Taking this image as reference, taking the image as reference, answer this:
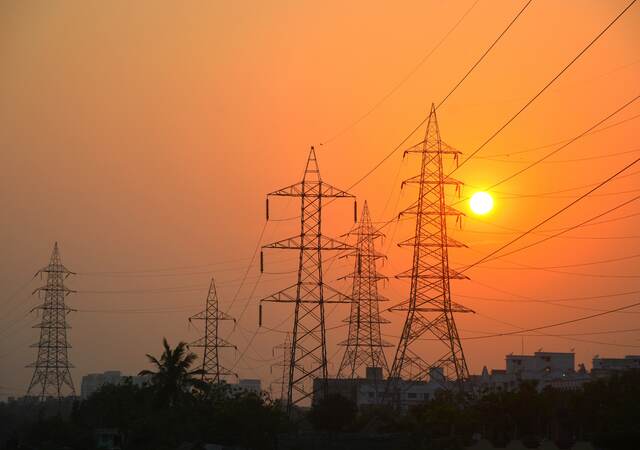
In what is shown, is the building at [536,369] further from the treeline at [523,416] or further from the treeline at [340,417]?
the treeline at [523,416]

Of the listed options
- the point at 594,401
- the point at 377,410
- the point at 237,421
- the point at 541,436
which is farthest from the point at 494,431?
the point at 377,410

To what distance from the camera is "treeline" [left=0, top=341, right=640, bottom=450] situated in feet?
236

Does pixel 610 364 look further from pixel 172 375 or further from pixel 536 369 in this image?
pixel 172 375

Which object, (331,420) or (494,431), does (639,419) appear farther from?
(331,420)

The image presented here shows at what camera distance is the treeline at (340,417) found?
7206 cm

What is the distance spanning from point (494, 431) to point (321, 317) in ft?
48.6

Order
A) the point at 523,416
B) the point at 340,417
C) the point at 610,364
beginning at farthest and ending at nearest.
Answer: the point at 610,364, the point at 340,417, the point at 523,416

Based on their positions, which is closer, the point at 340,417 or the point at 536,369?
the point at 340,417

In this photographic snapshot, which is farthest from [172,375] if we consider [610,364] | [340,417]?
[610,364]

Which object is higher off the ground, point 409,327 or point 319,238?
point 319,238

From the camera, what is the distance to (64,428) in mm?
114188

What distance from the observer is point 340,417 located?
102m

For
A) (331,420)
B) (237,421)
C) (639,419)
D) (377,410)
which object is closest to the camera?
(639,419)

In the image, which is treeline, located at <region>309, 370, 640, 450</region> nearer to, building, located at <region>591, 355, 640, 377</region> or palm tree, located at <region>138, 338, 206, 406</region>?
palm tree, located at <region>138, 338, 206, 406</region>
